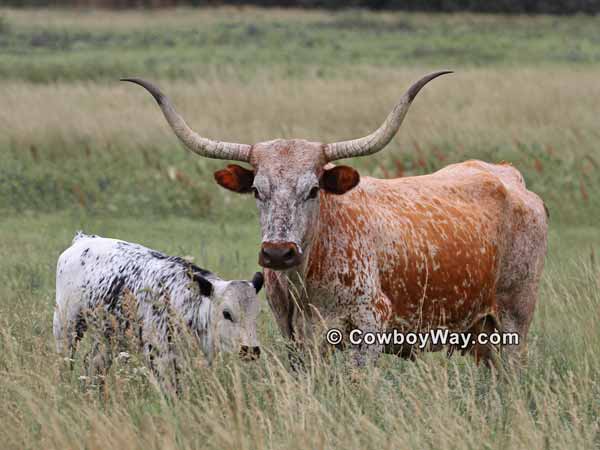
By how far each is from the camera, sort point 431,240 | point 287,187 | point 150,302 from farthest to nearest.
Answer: point 431,240 < point 150,302 < point 287,187

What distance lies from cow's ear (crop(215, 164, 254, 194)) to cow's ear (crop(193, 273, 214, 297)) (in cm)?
54

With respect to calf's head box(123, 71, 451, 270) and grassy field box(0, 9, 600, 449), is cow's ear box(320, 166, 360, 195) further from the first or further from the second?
grassy field box(0, 9, 600, 449)

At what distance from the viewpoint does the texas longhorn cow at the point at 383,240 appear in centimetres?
618

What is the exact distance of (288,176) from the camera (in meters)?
6.13

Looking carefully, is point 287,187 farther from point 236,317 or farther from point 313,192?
point 236,317

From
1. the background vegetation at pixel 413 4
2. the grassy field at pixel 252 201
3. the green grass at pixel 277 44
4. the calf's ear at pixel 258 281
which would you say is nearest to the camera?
the grassy field at pixel 252 201

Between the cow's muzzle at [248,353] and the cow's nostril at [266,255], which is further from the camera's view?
the cow's muzzle at [248,353]

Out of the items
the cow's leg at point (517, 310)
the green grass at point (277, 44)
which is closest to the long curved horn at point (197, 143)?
the cow's leg at point (517, 310)

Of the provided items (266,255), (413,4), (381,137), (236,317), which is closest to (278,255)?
(266,255)

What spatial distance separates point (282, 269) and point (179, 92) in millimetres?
15953

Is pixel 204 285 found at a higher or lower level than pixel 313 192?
lower

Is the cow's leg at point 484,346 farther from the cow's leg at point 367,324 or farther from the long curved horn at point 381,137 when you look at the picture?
the long curved horn at point 381,137

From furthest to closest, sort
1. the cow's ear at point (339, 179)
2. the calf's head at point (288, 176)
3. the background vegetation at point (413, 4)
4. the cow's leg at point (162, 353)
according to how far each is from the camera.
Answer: the background vegetation at point (413, 4), the cow's leg at point (162, 353), the cow's ear at point (339, 179), the calf's head at point (288, 176)

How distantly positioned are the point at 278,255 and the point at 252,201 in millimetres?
8869
